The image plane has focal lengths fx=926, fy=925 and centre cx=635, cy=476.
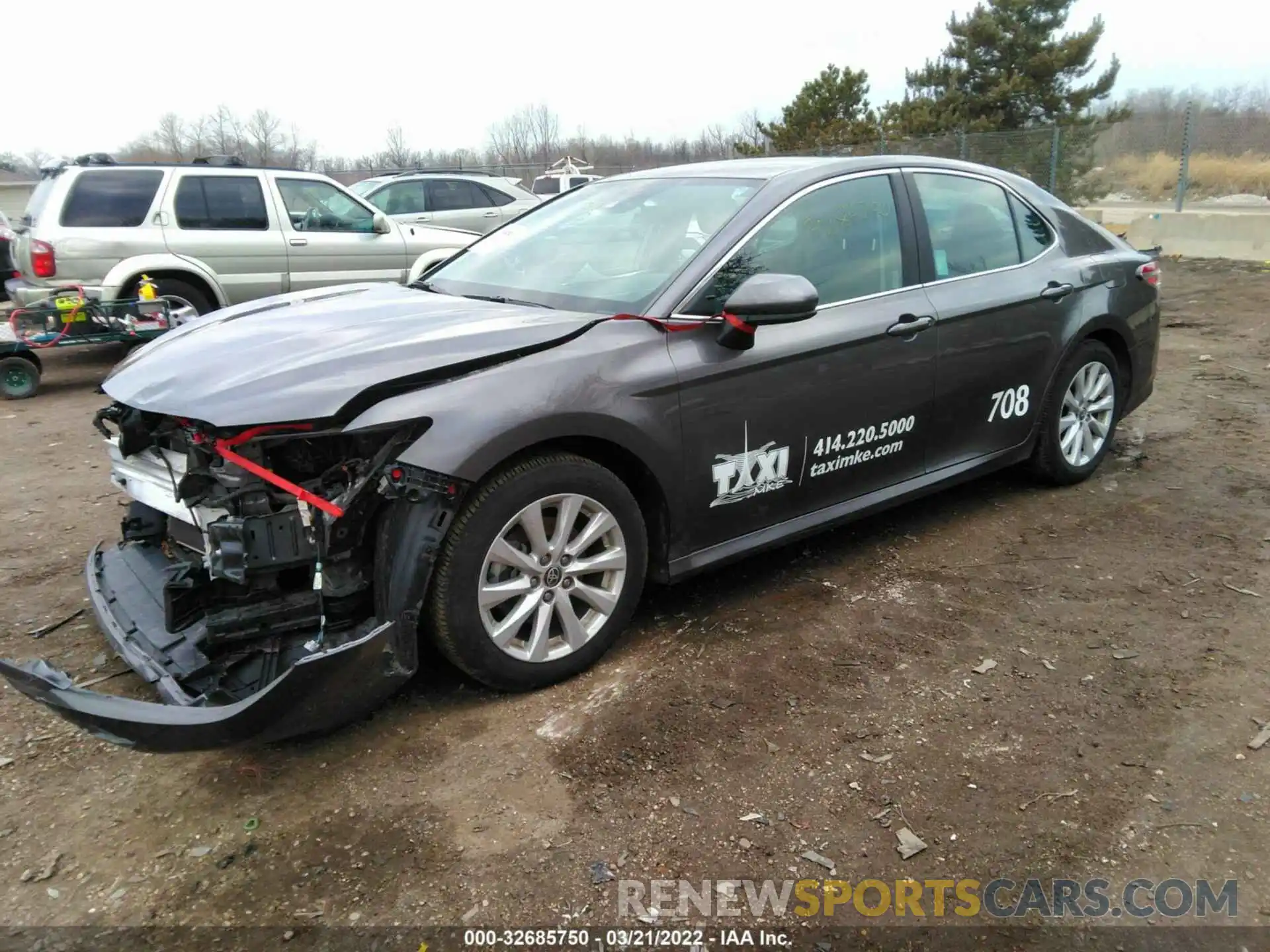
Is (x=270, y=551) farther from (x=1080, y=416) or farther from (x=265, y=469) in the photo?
(x=1080, y=416)

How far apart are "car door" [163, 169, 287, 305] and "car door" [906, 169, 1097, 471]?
6.90 metres

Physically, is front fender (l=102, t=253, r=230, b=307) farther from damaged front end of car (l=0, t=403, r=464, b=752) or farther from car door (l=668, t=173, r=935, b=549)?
car door (l=668, t=173, r=935, b=549)

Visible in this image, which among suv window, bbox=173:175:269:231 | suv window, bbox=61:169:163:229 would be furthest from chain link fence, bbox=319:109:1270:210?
suv window, bbox=61:169:163:229

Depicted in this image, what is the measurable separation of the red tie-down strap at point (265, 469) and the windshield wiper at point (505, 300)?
113cm

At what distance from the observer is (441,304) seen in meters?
3.53

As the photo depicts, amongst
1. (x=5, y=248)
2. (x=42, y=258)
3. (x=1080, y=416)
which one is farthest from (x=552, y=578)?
(x=5, y=248)

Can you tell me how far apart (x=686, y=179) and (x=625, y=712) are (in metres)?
2.29

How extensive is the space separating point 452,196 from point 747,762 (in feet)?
37.5

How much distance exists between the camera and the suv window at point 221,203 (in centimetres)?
868

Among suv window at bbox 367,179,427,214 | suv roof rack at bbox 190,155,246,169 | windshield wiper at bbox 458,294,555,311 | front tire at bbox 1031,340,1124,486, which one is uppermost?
suv roof rack at bbox 190,155,246,169

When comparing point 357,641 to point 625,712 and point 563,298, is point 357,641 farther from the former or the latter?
point 563,298

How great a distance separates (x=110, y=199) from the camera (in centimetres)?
830

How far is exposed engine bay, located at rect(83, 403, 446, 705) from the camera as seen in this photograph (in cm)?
268

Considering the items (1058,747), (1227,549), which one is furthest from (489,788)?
(1227,549)
